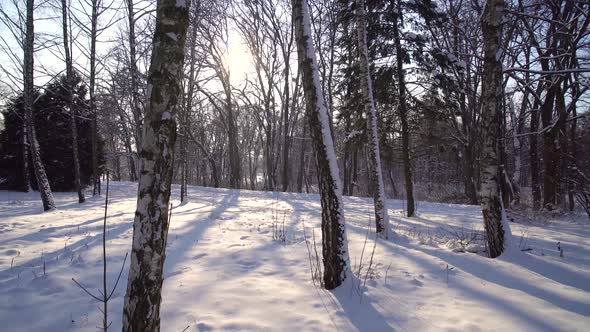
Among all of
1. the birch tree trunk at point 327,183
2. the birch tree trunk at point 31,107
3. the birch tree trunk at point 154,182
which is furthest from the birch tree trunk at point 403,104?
the birch tree trunk at point 31,107

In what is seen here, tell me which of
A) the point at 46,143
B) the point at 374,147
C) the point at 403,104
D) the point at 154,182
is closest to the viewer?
the point at 154,182

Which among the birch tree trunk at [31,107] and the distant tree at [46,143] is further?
the distant tree at [46,143]

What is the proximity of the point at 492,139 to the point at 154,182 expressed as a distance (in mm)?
5117

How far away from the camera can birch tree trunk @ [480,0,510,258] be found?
4.93 metres

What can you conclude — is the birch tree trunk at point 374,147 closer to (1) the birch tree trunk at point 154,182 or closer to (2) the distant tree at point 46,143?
(1) the birch tree trunk at point 154,182

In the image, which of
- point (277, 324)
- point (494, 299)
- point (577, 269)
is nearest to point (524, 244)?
point (577, 269)

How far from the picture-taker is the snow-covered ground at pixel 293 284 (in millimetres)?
2931

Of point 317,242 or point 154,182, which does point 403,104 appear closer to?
point 317,242

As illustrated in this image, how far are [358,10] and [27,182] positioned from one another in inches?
563

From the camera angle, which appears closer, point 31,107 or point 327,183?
point 327,183

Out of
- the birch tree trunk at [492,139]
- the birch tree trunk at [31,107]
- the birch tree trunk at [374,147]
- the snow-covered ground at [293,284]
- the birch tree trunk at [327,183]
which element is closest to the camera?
the snow-covered ground at [293,284]

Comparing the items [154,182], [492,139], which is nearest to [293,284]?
[154,182]

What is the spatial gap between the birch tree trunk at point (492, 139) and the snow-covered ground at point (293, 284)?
0.46 metres

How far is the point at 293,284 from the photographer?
12.7ft
